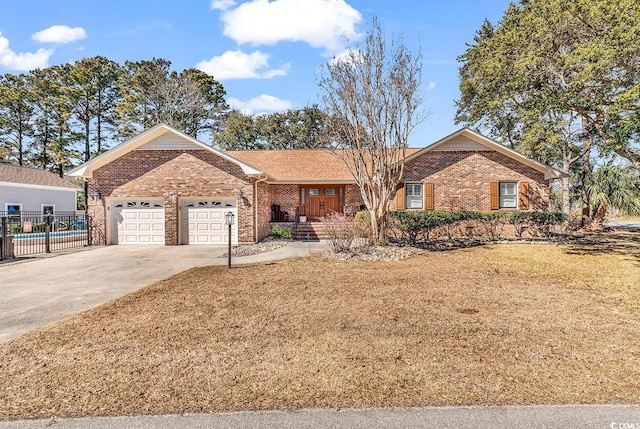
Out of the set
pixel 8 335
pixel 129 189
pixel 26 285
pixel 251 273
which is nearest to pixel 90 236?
pixel 129 189

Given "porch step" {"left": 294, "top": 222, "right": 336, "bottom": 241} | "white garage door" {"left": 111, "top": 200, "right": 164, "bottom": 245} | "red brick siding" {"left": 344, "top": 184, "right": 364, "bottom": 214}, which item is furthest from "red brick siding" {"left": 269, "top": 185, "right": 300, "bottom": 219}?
"white garage door" {"left": 111, "top": 200, "right": 164, "bottom": 245}

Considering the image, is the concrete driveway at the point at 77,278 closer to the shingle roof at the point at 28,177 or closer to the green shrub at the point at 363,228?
the green shrub at the point at 363,228

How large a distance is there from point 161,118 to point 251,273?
28103mm

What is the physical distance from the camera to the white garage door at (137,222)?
15344 mm

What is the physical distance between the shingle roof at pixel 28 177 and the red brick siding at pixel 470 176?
92.8 feet

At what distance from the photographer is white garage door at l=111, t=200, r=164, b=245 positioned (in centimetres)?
1534

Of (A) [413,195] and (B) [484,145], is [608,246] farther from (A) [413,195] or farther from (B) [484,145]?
(A) [413,195]

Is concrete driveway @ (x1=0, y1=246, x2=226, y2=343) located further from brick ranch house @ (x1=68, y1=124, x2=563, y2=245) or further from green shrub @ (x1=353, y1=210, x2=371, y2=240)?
green shrub @ (x1=353, y1=210, x2=371, y2=240)

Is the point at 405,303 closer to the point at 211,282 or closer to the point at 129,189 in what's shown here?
the point at 211,282

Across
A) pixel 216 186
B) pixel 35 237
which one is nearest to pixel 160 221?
pixel 216 186

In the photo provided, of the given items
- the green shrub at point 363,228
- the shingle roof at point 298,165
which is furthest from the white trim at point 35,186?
the green shrub at point 363,228

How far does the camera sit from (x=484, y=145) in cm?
1678

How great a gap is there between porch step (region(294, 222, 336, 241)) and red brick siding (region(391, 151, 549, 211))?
16.5 feet

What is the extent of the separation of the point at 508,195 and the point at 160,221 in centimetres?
1734
